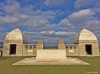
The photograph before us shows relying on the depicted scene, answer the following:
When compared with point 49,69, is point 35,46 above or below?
above

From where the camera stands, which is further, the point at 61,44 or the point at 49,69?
the point at 61,44

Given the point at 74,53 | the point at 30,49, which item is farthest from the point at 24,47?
the point at 74,53

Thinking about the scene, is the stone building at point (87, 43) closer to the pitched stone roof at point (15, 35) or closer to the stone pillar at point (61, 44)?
the stone pillar at point (61, 44)

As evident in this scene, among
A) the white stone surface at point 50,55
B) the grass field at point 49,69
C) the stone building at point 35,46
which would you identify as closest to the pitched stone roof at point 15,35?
the stone building at point 35,46

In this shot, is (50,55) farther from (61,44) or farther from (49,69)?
(61,44)

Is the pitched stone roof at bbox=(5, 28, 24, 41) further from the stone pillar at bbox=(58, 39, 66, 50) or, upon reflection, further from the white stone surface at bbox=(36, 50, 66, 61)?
the white stone surface at bbox=(36, 50, 66, 61)

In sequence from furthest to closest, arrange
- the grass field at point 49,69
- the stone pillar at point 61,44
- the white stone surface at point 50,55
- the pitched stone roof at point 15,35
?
1. the pitched stone roof at point 15,35
2. the stone pillar at point 61,44
3. the white stone surface at point 50,55
4. the grass field at point 49,69

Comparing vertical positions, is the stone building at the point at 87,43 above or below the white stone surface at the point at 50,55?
above

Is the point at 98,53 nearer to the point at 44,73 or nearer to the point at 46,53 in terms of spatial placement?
the point at 46,53

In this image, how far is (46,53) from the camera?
61.1 ft

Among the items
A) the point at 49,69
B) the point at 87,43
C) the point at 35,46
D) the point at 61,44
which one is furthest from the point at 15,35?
the point at 49,69

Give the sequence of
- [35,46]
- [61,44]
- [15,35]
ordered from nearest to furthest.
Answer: [61,44] → [15,35] → [35,46]

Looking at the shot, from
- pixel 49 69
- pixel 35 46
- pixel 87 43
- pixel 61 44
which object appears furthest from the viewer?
pixel 35 46

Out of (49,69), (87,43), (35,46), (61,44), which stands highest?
(87,43)
